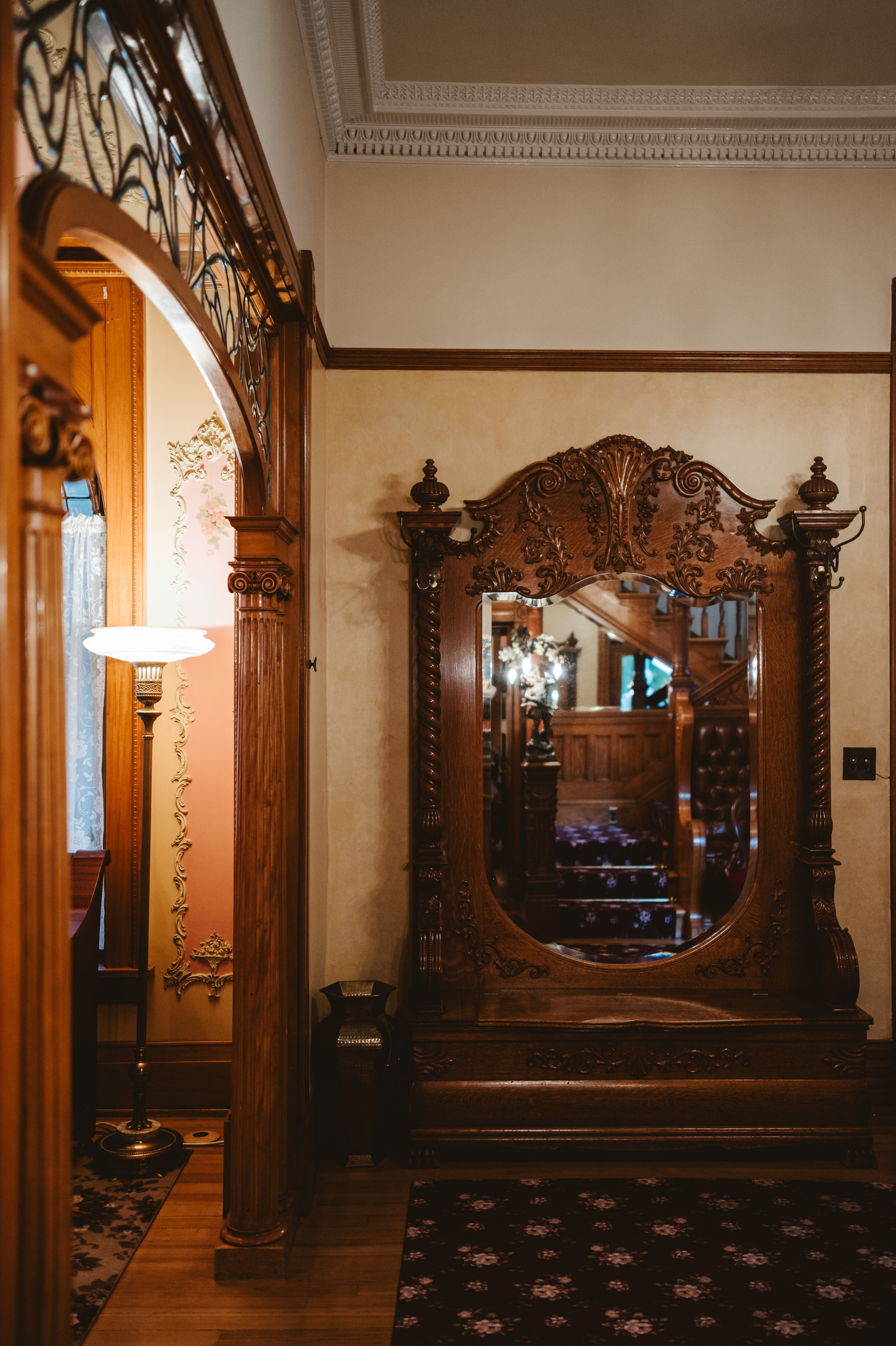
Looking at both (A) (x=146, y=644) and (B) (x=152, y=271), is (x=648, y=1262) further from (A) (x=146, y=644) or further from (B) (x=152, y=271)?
(B) (x=152, y=271)

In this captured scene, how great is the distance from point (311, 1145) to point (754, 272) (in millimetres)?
3755

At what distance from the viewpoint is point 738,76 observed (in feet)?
11.5

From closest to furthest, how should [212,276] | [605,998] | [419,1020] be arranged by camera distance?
[212,276] → [419,1020] → [605,998]

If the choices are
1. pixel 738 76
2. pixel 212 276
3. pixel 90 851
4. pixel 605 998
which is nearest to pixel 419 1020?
pixel 605 998

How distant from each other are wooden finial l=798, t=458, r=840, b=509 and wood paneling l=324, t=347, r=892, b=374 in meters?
0.48

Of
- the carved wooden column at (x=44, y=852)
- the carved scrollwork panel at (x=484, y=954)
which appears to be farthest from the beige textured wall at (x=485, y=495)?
the carved wooden column at (x=44, y=852)

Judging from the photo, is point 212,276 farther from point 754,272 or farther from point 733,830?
point 733,830

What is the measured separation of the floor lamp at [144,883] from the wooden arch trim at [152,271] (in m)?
0.86

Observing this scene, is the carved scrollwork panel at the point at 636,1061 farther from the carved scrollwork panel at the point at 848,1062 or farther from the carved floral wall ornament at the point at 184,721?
the carved floral wall ornament at the point at 184,721

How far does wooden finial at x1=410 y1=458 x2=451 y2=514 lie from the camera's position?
11.5 ft

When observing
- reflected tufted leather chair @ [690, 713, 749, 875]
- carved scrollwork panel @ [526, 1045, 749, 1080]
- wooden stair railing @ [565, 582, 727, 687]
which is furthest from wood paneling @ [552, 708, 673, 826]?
carved scrollwork panel @ [526, 1045, 749, 1080]

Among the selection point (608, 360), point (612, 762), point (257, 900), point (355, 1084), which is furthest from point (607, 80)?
point (355, 1084)

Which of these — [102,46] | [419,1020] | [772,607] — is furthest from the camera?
[772,607]

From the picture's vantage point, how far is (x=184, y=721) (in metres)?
3.81
